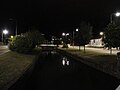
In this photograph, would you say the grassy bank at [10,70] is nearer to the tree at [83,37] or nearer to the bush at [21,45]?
the bush at [21,45]

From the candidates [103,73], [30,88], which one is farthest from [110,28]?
[30,88]

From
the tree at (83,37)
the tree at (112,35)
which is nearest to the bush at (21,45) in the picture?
the tree at (83,37)

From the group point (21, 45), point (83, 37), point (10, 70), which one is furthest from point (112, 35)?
point (83, 37)

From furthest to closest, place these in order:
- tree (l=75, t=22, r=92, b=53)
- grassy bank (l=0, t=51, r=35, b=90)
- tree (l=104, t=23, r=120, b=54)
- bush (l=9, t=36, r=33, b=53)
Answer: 1. tree (l=75, t=22, r=92, b=53)
2. bush (l=9, t=36, r=33, b=53)
3. tree (l=104, t=23, r=120, b=54)
4. grassy bank (l=0, t=51, r=35, b=90)

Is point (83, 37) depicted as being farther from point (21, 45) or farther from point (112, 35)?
point (112, 35)

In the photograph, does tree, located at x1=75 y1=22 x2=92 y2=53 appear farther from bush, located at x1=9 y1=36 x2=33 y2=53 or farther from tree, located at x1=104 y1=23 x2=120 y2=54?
tree, located at x1=104 y1=23 x2=120 y2=54

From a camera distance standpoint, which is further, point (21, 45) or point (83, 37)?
point (83, 37)

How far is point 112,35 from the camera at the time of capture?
33844mm

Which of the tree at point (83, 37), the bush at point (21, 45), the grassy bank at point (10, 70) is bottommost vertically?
the grassy bank at point (10, 70)

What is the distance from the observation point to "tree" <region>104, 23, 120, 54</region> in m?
33.5

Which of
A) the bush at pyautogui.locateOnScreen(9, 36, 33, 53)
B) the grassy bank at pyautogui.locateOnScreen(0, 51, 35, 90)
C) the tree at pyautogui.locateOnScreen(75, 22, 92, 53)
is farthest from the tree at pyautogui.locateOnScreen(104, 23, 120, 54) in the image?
the tree at pyautogui.locateOnScreen(75, 22, 92, 53)

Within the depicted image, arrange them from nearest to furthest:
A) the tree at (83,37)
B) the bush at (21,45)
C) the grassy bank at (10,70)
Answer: the grassy bank at (10,70) < the bush at (21,45) < the tree at (83,37)

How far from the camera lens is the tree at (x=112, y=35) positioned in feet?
110

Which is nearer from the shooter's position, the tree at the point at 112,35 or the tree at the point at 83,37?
the tree at the point at 112,35
